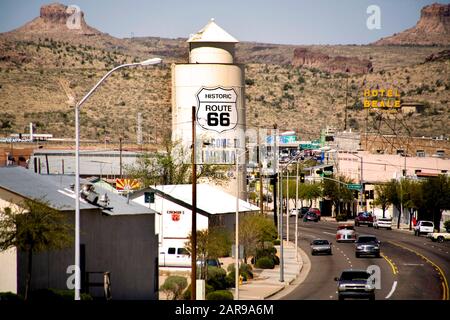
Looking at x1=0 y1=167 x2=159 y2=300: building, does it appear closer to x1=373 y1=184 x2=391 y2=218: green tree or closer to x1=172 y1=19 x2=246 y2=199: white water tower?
x1=172 y1=19 x2=246 y2=199: white water tower

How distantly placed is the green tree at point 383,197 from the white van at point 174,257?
5526 cm

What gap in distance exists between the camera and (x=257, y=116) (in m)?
198

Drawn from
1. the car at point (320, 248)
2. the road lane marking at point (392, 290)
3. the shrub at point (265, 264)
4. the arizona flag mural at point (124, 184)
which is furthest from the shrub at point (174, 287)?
the arizona flag mural at point (124, 184)

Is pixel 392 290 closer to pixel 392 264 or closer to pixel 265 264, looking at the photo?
pixel 392 264

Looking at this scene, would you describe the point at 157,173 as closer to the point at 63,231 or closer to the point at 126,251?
the point at 126,251

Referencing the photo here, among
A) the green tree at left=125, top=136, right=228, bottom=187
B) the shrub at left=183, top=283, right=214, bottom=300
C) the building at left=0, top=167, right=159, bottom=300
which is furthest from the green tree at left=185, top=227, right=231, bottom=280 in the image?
the green tree at left=125, top=136, right=228, bottom=187

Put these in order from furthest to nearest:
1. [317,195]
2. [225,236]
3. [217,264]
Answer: [317,195], [225,236], [217,264]

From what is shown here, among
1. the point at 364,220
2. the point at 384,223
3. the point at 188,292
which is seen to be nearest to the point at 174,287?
the point at 188,292

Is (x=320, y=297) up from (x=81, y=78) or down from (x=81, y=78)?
down

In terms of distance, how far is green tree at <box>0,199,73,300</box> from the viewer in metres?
36.5

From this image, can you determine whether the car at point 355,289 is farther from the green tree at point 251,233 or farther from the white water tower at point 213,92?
the white water tower at point 213,92

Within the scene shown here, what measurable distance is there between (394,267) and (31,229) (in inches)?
1278
